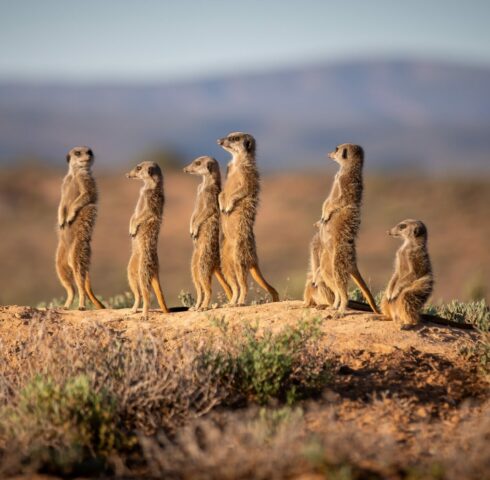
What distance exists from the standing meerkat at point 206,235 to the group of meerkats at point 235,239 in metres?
0.01

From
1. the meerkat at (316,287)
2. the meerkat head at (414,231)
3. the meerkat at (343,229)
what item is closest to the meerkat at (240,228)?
the meerkat at (316,287)

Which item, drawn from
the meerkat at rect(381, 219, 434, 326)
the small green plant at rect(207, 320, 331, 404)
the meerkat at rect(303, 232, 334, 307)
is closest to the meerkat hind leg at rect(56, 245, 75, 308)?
the meerkat at rect(303, 232, 334, 307)

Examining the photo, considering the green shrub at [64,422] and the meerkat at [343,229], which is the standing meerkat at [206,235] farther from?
the green shrub at [64,422]

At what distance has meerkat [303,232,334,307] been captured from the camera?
8.17m

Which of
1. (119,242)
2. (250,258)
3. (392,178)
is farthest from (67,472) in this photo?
(392,178)

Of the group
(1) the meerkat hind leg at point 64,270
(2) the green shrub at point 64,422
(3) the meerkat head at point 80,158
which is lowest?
(2) the green shrub at point 64,422

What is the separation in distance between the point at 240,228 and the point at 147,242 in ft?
3.26

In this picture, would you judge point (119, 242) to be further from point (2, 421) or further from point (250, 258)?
point (2, 421)

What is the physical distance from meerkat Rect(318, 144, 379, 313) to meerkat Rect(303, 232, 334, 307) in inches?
4.1

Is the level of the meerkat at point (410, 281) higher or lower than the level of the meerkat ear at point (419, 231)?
lower

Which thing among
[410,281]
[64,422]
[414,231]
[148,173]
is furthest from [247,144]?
[64,422]

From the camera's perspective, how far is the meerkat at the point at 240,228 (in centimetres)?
862

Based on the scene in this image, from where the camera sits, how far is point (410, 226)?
25.4 ft

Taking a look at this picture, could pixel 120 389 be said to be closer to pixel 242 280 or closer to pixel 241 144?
pixel 242 280
